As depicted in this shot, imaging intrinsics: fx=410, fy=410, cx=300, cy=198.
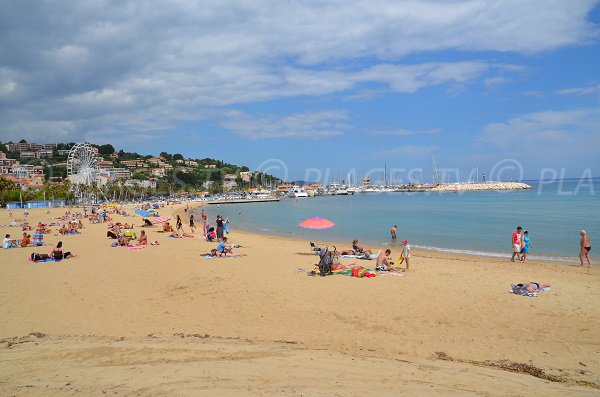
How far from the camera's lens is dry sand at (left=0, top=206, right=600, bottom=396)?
203 inches

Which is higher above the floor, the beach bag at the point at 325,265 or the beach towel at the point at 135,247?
the beach bag at the point at 325,265

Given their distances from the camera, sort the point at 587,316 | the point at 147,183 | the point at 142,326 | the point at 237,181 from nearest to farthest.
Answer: the point at 142,326, the point at 587,316, the point at 147,183, the point at 237,181

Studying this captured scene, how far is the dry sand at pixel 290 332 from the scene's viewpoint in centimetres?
515

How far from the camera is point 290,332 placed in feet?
25.4

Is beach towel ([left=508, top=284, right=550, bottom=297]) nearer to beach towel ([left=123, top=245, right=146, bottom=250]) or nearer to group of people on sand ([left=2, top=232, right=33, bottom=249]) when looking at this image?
beach towel ([left=123, top=245, right=146, bottom=250])

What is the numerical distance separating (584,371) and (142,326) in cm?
751

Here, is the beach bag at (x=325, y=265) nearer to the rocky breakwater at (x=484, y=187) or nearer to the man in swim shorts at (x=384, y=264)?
the man in swim shorts at (x=384, y=264)

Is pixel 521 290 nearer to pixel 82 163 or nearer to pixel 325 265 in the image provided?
pixel 325 265

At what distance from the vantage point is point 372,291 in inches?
423

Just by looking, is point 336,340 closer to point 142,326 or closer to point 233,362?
point 233,362

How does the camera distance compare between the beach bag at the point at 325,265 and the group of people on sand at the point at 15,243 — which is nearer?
the beach bag at the point at 325,265

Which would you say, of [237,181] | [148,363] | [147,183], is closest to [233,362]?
[148,363]

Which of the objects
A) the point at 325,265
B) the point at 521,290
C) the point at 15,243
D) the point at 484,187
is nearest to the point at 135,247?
the point at 15,243

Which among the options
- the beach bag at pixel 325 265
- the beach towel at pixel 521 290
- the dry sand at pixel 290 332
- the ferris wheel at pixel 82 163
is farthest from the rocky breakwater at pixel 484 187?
the dry sand at pixel 290 332
